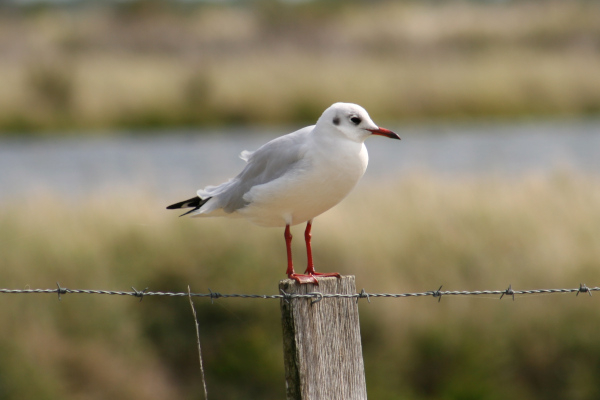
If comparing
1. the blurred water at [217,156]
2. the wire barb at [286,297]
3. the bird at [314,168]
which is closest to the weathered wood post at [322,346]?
the wire barb at [286,297]

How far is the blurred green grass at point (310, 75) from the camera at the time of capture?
61.3ft

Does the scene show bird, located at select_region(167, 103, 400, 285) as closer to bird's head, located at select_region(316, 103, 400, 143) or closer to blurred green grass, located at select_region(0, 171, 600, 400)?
bird's head, located at select_region(316, 103, 400, 143)

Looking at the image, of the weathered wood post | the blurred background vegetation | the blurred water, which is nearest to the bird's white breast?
the weathered wood post

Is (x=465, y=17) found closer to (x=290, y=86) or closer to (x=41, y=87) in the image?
(x=290, y=86)

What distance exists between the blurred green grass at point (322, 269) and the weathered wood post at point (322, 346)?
10.3 ft

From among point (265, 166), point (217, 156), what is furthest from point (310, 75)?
point (265, 166)

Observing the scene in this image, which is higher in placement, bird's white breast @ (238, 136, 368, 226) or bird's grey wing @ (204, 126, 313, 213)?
bird's grey wing @ (204, 126, 313, 213)

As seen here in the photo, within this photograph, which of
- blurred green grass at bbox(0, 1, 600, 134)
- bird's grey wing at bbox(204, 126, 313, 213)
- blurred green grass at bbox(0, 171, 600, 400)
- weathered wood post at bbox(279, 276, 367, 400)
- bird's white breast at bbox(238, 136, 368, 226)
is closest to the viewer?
weathered wood post at bbox(279, 276, 367, 400)

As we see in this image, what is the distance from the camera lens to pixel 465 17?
86.6 ft

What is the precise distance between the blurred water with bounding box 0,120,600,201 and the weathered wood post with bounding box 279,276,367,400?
5.94 meters

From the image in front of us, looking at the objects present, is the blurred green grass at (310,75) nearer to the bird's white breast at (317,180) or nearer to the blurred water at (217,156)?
the blurred water at (217,156)

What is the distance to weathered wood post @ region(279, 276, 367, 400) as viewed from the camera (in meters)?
2.88

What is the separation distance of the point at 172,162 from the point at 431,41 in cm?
1199

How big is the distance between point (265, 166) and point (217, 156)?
971 cm
